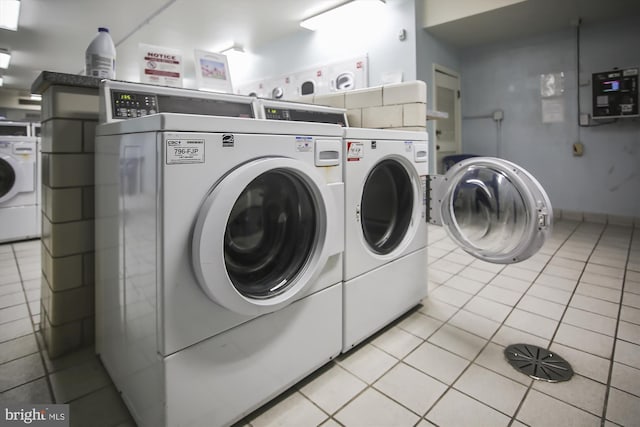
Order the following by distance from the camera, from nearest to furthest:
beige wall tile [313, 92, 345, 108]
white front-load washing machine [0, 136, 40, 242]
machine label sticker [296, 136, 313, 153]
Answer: machine label sticker [296, 136, 313, 153] < beige wall tile [313, 92, 345, 108] < white front-load washing machine [0, 136, 40, 242]

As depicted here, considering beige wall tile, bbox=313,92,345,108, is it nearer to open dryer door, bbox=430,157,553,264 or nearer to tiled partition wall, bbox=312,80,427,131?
tiled partition wall, bbox=312,80,427,131

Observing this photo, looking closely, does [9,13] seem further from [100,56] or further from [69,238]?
[69,238]

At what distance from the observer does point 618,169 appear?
409cm

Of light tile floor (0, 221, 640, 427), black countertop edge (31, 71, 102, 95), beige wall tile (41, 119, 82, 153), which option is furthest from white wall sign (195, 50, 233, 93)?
light tile floor (0, 221, 640, 427)

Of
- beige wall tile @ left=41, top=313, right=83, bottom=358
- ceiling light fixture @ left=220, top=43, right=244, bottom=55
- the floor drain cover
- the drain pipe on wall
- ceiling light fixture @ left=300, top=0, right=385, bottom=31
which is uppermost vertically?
ceiling light fixture @ left=220, top=43, right=244, bottom=55

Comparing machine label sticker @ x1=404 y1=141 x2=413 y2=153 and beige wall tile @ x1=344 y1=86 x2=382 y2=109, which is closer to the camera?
machine label sticker @ x1=404 y1=141 x2=413 y2=153

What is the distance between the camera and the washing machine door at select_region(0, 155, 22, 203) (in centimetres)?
323

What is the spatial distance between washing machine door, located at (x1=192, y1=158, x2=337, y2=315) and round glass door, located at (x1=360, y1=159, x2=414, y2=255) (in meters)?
0.52

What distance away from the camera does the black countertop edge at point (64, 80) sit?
4.60 ft

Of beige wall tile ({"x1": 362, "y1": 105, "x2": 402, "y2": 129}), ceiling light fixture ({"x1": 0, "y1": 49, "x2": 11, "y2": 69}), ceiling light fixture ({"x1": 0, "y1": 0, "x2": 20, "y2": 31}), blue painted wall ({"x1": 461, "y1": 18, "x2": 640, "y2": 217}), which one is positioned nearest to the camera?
beige wall tile ({"x1": 362, "y1": 105, "x2": 402, "y2": 129})

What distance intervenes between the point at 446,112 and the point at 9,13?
521 cm

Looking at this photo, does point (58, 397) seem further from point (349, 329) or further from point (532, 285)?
point (532, 285)

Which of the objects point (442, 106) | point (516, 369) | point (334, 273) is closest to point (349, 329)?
point (334, 273)

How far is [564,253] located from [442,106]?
245 cm
